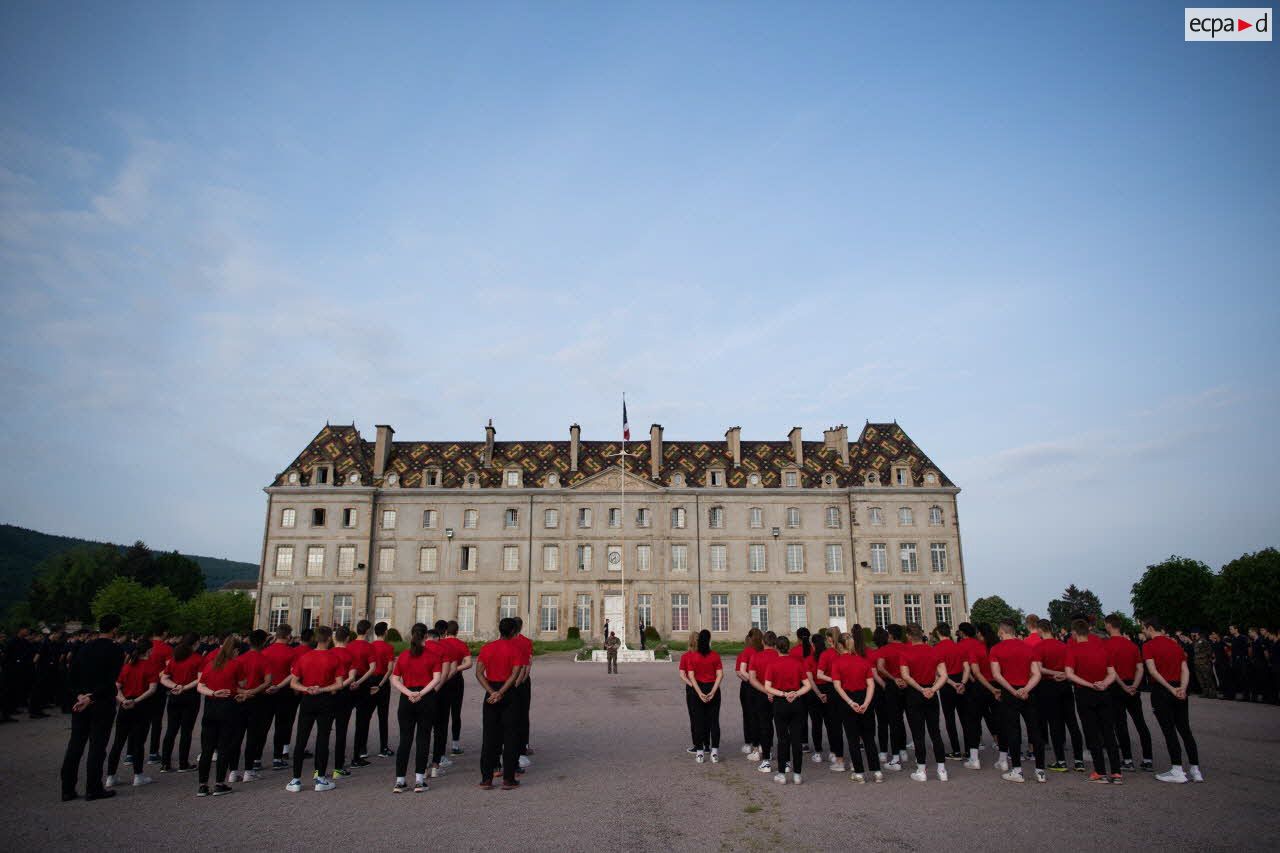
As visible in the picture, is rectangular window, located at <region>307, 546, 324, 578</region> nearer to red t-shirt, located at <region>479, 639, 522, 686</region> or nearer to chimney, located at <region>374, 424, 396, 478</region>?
chimney, located at <region>374, 424, 396, 478</region>

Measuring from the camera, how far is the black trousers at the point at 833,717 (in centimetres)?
977

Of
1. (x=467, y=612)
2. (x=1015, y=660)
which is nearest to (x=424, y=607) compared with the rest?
(x=467, y=612)

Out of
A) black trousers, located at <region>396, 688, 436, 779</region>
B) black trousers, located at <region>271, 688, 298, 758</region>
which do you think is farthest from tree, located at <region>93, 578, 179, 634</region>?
black trousers, located at <region>396, 688, 436, 779</region>

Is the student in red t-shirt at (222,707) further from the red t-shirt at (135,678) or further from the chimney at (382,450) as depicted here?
the chimney at (382,450)

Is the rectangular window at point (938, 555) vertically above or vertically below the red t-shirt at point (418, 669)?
above

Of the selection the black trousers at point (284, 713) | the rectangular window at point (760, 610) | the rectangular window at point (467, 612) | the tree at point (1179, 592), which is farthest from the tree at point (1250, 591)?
the black trousers at point (284, 713)

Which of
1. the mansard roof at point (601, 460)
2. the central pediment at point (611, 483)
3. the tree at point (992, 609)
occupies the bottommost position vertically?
the tree at point (992, 609)

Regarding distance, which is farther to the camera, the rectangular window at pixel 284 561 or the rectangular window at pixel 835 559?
the rectangular window at pixel 835 559

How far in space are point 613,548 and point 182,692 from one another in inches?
1440

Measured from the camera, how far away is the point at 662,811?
7.95 m

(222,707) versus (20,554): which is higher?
(20,554)

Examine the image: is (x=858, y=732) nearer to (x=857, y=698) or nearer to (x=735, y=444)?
(x=857, y=698)

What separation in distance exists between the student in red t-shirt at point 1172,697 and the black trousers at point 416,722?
8.98m

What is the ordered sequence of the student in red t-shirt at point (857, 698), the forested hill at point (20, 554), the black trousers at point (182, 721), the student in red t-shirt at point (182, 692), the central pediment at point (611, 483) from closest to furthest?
the student in red t-shirt at point (857, 698)
the student in red t-shirt at point (182, 692)
the black trousers at point (182, 721)
the central pediment at point (611, 483)
the forested hill at point (20, 554)
